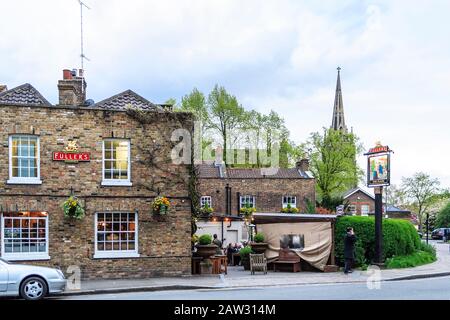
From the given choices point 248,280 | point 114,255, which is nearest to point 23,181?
point 114,255

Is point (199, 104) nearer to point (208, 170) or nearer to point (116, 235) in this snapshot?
point (208, 170)

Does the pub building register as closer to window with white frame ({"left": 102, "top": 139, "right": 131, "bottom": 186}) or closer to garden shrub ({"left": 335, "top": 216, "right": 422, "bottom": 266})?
window with white frame ({"left": 102, "top": 139, "right": 131, "bottom": 186})

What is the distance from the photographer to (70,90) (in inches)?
824

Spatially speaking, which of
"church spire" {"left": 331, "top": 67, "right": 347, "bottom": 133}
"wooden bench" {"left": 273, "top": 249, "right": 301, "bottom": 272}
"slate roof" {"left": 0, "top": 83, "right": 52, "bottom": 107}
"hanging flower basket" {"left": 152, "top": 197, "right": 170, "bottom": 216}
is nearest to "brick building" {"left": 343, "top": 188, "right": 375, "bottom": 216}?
"church spire" {"left": 331, "top": 67, "right": 347, "bottom": 133}

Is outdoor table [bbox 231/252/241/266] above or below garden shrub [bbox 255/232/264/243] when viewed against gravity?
below

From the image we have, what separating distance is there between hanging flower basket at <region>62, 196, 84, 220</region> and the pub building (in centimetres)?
45

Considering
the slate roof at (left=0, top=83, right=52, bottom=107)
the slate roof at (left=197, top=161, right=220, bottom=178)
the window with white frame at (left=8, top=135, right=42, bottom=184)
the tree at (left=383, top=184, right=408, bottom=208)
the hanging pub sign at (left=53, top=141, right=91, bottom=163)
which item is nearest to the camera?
the window with white frame at (left=8, top=135, right=42, bottom=184)

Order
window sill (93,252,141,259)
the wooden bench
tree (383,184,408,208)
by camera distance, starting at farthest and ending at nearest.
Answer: tree (383,184,408,208) → the wooden bench → window sill (93,252,141,259)

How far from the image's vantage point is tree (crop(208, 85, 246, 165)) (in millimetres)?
54375

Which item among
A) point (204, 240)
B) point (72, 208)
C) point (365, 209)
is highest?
point (72, 208)

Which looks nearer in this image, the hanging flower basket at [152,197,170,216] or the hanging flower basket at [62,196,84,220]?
the hanging flower basket at [62,196,84,220]

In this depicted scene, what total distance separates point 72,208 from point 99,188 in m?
1.31

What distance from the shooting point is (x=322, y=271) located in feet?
74.2

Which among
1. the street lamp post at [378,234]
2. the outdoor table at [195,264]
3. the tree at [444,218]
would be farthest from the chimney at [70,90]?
the tree at [444,218]
